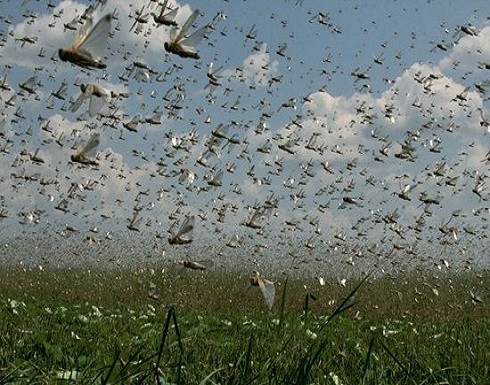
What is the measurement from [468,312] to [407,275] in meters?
6.18

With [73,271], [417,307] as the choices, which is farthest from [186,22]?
[73,271]

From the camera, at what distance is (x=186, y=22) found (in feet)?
7.90

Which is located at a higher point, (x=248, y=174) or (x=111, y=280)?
(x=248, y=174)

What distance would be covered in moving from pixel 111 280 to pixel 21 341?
12.9 metres

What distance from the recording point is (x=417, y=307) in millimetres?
13469

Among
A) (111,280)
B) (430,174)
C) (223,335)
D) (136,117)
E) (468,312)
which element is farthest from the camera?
(111,280)

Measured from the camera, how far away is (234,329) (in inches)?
281

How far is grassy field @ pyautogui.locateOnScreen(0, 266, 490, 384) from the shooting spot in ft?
8.80

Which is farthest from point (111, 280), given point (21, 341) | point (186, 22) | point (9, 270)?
point (186, 22)

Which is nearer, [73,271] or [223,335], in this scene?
[223,335]

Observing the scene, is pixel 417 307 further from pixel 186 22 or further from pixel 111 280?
pixel 186 22

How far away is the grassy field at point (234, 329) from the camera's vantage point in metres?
Result: 2.68

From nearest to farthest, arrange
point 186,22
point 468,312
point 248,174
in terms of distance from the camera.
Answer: point 186,22 < point 248,174 < point 468,312

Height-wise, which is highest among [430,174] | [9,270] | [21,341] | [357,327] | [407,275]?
[430,174]
